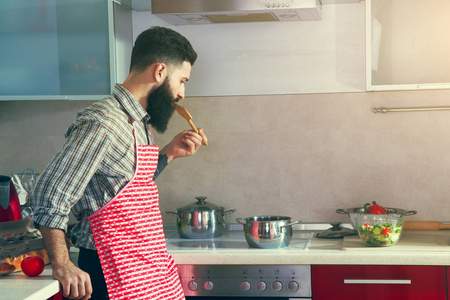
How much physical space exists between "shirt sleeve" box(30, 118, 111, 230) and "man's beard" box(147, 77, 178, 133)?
254 mm

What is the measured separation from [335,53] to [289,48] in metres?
0.21

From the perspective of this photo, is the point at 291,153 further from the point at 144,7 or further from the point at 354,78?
the point at 144,7

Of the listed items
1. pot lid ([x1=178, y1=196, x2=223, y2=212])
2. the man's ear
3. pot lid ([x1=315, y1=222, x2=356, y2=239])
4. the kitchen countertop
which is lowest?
the kitchen countertop

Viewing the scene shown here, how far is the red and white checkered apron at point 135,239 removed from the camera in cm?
165

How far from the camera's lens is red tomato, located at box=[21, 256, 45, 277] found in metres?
1.67

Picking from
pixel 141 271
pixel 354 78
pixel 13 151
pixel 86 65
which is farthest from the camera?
pixel 13 151

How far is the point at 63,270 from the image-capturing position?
1522mm

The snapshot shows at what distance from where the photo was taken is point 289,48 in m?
2.62

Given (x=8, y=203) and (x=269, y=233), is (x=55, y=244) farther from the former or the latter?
(x=269, y=233)

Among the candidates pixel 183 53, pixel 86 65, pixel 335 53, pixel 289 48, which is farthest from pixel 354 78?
pixel 86 65

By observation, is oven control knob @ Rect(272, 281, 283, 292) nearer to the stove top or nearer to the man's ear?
the stove top

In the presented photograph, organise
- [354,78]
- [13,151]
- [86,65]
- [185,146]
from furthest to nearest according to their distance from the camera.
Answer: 1. [13,151]
2. [354,78]
3. [86,65]
4. [185,146]

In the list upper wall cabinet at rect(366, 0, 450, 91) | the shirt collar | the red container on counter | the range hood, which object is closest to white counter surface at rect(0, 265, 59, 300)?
the red container on counter

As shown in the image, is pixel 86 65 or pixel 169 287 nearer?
pixel 169 287
